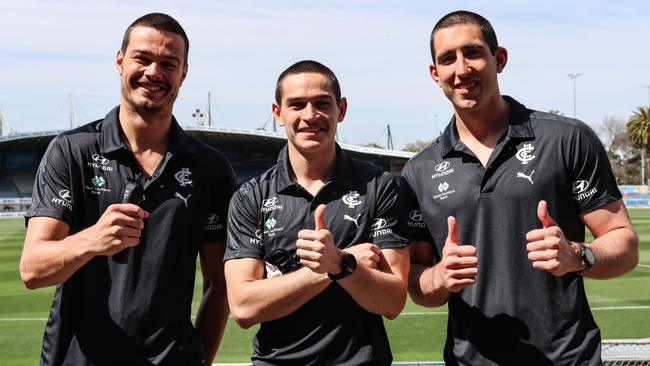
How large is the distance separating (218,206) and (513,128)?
4.91 feet

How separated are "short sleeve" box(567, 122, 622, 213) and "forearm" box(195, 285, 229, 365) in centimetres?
187

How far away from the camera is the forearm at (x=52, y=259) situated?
342 cm

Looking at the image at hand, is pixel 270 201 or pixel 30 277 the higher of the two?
pixel 270 201

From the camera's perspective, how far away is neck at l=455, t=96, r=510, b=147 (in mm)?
3824

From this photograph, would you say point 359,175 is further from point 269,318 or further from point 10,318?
point 10,318

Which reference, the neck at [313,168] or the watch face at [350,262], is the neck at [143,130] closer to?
the neck at [313,168]

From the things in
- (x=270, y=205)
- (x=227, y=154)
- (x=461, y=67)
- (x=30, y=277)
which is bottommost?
(x=227, y=154)

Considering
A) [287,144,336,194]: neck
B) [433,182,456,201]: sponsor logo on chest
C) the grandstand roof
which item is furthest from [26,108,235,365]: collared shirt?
the grandstand roof

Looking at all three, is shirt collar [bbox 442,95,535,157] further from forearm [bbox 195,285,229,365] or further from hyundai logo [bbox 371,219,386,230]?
forearm [bbox 195,285,229,365]

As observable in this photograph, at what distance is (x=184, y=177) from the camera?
12.8 feet

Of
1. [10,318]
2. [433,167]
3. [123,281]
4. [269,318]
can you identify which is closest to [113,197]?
[123,281]

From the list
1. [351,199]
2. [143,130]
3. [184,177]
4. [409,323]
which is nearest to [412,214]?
[351,199]

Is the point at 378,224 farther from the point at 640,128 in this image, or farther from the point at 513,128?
the point at 640,128

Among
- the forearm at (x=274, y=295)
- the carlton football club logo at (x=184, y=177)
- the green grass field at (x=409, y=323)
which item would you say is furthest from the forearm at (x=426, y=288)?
the green grass field at (x=409, y=323)
